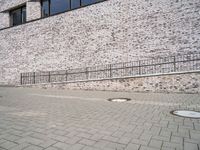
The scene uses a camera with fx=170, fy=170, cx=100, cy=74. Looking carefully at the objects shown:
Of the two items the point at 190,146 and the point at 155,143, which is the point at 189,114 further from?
the point at 155,143

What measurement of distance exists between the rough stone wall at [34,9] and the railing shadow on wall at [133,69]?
649cm

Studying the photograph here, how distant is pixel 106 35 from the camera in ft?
44.8

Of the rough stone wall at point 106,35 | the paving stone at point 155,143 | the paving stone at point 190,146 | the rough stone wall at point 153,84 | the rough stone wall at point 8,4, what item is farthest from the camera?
the rough stone wall at point 8,4

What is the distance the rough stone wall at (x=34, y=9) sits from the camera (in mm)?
18484

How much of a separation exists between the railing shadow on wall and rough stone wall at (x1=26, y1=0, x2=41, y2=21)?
6.49 metres

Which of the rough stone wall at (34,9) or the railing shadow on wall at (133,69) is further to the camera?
the rough stone wall at (34,9)

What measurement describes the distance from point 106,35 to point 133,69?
364 centimetres

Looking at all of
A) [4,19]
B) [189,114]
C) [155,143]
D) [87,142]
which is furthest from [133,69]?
[4,19]

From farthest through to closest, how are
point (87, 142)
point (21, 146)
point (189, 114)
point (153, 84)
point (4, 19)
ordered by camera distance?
point (4, 19) < point (153, 84) < point (189, 114) < point (87, 142) < point (21, 146)

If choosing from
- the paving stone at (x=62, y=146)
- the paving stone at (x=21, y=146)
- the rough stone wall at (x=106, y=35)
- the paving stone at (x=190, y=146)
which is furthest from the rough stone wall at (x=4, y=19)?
the paving stone at (x=190, y=146)

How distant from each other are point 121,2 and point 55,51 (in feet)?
24.7

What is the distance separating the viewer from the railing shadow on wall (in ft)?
34.5

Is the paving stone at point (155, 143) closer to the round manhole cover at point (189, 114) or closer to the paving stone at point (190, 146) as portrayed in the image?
the paving stone at point (190, 146)

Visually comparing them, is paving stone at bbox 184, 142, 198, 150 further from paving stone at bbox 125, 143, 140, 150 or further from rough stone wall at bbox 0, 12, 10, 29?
rough stone wall at bbox 0, 12, 10, 29
